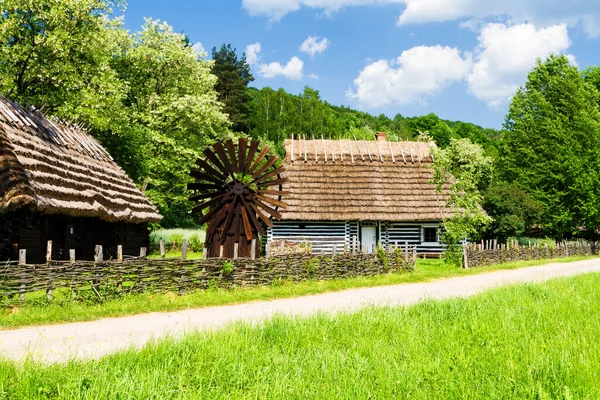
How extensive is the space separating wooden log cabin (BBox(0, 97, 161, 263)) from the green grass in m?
9.78

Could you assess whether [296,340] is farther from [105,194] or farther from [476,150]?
[476,150]

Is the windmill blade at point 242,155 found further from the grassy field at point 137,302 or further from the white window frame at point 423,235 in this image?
the white window frame at point 423,235

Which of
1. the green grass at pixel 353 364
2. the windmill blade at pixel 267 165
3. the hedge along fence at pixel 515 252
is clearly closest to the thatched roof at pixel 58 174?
the windmill blade at pixel 267 165

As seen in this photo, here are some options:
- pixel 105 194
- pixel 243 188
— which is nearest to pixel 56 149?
pixel 105 194

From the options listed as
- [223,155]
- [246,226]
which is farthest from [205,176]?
[246,226]

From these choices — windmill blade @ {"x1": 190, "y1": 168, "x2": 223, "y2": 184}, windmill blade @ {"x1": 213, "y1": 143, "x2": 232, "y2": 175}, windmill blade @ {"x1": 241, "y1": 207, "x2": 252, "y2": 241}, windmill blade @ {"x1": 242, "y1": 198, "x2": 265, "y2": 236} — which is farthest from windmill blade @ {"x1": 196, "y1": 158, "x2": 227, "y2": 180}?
windmill blade @ {"x1": 241, "y1": 207, "x2": 252, "y2": 241}

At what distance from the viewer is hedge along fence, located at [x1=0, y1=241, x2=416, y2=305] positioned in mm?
11203

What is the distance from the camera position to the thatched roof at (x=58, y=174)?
14562 millimetres

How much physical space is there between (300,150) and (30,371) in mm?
26134

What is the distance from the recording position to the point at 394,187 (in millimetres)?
29438

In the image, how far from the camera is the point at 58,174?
56.2ft

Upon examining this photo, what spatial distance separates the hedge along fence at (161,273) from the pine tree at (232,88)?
41.5 m

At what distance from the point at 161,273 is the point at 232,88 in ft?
165

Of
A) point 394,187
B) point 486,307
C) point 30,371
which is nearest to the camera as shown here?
point 30,371
